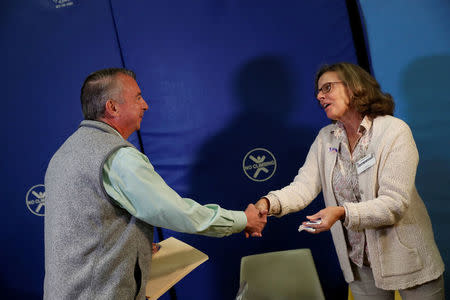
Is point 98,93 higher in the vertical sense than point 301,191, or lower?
higher

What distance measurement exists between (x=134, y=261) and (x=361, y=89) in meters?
1.37

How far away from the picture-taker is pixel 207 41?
2.33m

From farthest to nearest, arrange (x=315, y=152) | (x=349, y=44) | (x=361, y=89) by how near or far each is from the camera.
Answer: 1. (x=349, y=44)
2. (x=315, y=152)
3. (x=361, y=89)

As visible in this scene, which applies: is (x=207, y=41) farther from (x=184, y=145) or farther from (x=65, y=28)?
(x=65, y=28)

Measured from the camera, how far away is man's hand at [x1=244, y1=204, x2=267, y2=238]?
174 cm

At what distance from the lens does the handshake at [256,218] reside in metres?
1.75

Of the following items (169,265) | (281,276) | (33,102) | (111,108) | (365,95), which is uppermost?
(33,102)

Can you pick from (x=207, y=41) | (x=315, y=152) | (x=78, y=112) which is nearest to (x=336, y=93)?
(x=315, y=152)

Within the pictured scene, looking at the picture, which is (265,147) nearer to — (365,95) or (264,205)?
(264,205)

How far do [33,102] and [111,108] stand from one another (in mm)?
1340

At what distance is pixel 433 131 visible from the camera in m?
2.06

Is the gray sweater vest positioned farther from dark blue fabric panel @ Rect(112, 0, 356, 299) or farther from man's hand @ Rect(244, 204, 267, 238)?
dark blue fabric panel @ Rect(112, 0, 356, 299)

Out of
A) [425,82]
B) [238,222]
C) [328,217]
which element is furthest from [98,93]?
[425,82]

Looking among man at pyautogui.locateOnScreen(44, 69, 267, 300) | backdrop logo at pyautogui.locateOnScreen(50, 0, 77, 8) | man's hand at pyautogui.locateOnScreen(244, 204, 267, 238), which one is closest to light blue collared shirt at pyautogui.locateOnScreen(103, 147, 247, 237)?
man at pyautogui.locateOnScreen(44, 69, 267, 300)
